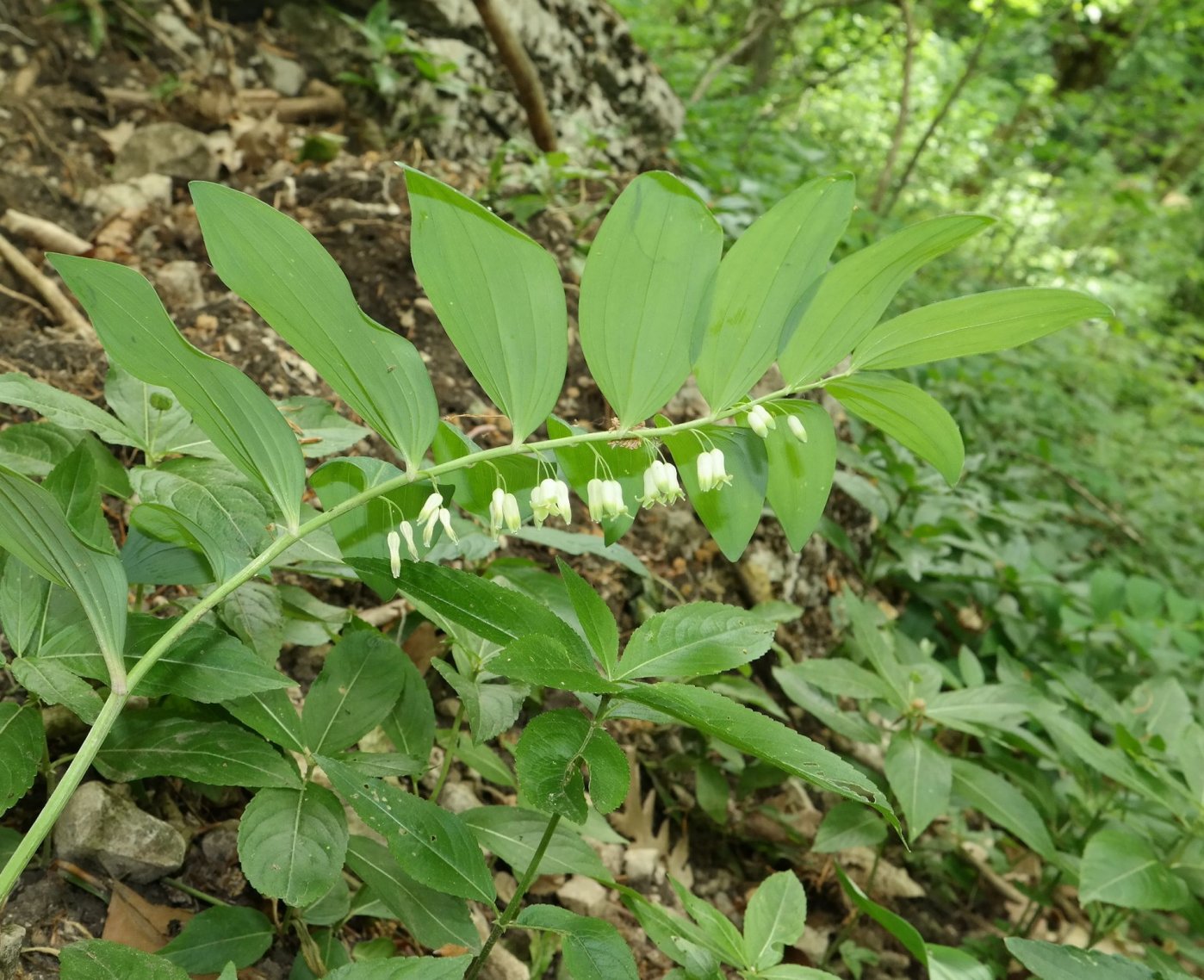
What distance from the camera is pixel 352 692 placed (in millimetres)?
1270

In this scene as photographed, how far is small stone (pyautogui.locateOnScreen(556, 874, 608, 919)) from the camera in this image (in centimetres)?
174

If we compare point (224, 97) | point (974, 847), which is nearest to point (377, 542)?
point (974, 847)

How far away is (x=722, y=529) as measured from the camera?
128 centimetres

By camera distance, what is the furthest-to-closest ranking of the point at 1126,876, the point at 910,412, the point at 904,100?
the point at 904,100 → the point at 1126,876 → the point at 910,412

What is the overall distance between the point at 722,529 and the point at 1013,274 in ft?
28.2

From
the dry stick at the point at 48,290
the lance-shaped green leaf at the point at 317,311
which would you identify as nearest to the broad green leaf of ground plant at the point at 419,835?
the lance-shaped green leaf at the point at 317,311

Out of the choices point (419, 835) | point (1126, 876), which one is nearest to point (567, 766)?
point (419, 835)

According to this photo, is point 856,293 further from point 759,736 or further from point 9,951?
point 9,951

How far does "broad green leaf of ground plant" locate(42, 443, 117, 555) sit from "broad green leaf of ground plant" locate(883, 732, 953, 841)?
5.00 ft

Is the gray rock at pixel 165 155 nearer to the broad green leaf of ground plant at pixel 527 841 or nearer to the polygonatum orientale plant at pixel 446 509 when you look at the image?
the polygonatum orientale plant at pixel 446 509

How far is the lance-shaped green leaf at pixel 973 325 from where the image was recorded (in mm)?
1038

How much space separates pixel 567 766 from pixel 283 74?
3.70 meters

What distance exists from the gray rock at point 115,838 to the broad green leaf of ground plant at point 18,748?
0.19m

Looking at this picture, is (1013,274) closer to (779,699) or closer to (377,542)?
(779,699)
